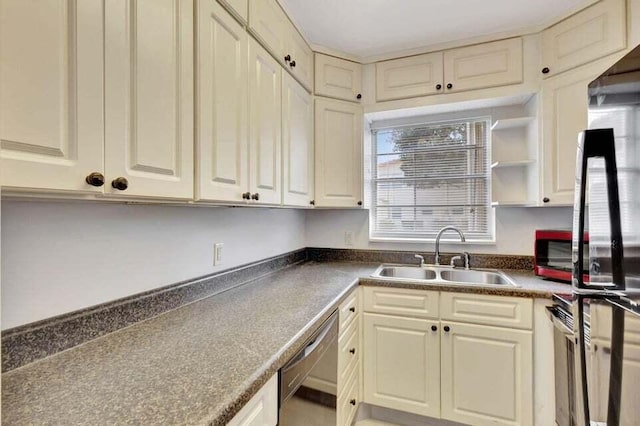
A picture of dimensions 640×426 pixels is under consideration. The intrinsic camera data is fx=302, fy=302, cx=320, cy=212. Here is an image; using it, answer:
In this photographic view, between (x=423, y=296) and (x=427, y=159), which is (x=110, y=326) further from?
(x=427, y=159)

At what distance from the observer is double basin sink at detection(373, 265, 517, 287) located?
209 centimetres

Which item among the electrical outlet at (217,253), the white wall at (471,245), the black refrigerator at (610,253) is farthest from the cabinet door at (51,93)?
the white wall at (471,245)

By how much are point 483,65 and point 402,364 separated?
6.68 ft

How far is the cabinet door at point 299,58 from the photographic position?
70.7 inches

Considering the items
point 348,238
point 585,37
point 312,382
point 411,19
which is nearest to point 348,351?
point 312,382

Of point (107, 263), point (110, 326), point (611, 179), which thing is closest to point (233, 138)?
point (107, 263)

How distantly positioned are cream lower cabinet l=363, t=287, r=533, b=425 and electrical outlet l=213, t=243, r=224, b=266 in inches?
36.9

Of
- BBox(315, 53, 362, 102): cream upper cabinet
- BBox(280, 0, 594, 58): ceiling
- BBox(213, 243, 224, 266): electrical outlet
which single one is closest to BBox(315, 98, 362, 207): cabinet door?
BBox(315, 53, 362, 102): cream upper cabinet

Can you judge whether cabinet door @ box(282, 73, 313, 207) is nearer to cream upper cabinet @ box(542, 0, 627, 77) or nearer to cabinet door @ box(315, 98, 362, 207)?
cabinet door @ box(315, 98, 362, 207)

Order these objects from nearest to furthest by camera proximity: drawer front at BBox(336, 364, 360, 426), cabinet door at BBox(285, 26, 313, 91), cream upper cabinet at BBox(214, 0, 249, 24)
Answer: cream upper cabinet at BBox(214, 0, 249, 24), drawer front at BBox(336, 364, 360, 426), cabinet door at BBox(285, 26, 313, 91)

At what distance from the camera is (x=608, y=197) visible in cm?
71

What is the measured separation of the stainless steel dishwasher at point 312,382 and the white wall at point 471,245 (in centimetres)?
117

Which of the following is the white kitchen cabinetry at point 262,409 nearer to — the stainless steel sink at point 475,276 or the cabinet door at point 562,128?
the stainless steel sink at point 475,276

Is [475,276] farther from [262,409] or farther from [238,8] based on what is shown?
[238,8]
